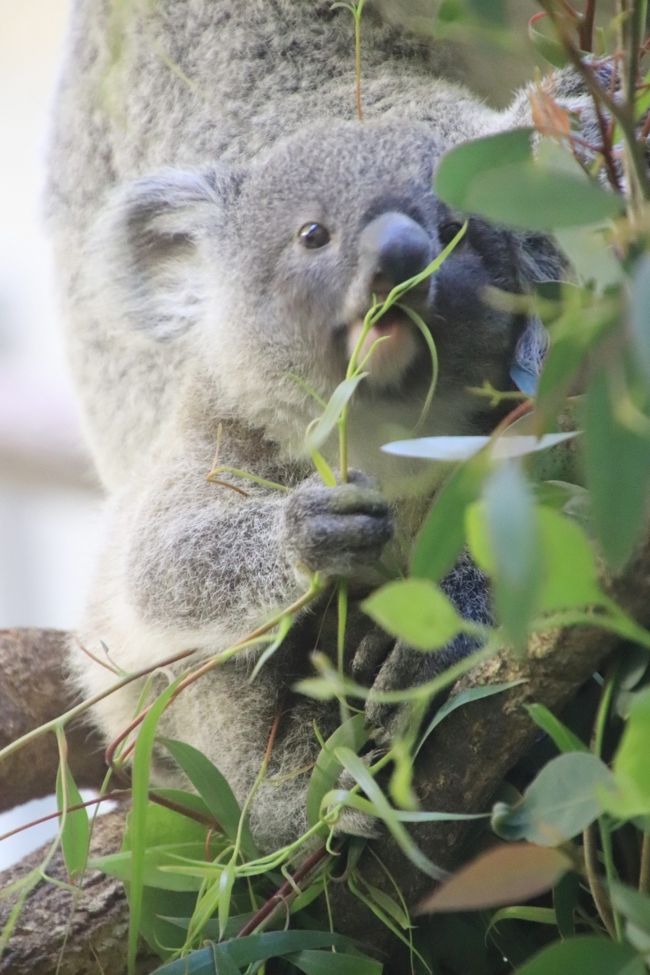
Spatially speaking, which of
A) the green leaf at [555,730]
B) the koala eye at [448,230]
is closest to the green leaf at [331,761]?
the green leaf at [555,730]

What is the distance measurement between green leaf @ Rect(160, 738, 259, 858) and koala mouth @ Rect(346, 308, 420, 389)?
54cm

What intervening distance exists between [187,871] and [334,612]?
1.38ft

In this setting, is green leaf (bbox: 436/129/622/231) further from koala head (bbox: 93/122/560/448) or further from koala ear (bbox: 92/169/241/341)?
koala ear (bbox: 92/169/241/341)

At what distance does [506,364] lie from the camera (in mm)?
1699

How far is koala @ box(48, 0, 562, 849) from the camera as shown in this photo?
156 centimetres

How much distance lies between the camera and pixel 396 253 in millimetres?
1423

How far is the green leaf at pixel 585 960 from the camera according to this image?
2.51 ft

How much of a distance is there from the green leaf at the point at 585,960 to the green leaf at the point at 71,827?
2.18ft

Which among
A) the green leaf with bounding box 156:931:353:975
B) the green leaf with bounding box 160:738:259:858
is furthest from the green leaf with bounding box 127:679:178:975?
the green leaf with bounding box 160:738:259:858

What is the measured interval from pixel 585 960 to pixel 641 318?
46 cm

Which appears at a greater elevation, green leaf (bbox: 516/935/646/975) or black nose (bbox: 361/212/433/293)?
black nose (bbox: 361/212/433/293)

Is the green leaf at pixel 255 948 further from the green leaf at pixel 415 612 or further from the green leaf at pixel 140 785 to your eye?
the green leaf at pixel 415 612

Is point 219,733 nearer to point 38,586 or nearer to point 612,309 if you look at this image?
point 612,309

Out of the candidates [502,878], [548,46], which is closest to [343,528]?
[548,46]
